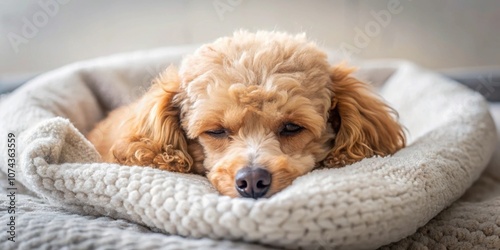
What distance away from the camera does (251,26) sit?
3.59 m

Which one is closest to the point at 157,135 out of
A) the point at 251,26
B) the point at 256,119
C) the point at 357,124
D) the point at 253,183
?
the point at 256,119

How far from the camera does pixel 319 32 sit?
364 cm

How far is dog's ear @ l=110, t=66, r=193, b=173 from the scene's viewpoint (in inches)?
74.1

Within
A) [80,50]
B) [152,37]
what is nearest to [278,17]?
[152,37]

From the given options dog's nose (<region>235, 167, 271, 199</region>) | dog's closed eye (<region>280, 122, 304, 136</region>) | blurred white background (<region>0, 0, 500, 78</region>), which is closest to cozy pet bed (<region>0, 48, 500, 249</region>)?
dog's nose (<region>235, 167, 271, 199</region>)

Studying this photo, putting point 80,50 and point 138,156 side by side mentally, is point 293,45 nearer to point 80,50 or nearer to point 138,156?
point 138,156

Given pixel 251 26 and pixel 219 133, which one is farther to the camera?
pixel 251 26

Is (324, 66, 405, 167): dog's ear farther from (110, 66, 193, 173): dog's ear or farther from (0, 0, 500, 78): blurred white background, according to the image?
(0, 0, 500, 78): blurred white background

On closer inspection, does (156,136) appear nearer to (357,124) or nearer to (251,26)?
(357,124)

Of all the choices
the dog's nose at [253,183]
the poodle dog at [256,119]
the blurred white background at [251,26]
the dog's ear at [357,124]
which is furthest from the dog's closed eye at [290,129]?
the blurred white background at [251,26]

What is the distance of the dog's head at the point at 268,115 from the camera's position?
1.70m

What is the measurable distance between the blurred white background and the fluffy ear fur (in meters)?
1.56

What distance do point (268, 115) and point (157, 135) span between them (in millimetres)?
445

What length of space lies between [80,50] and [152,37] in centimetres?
50
